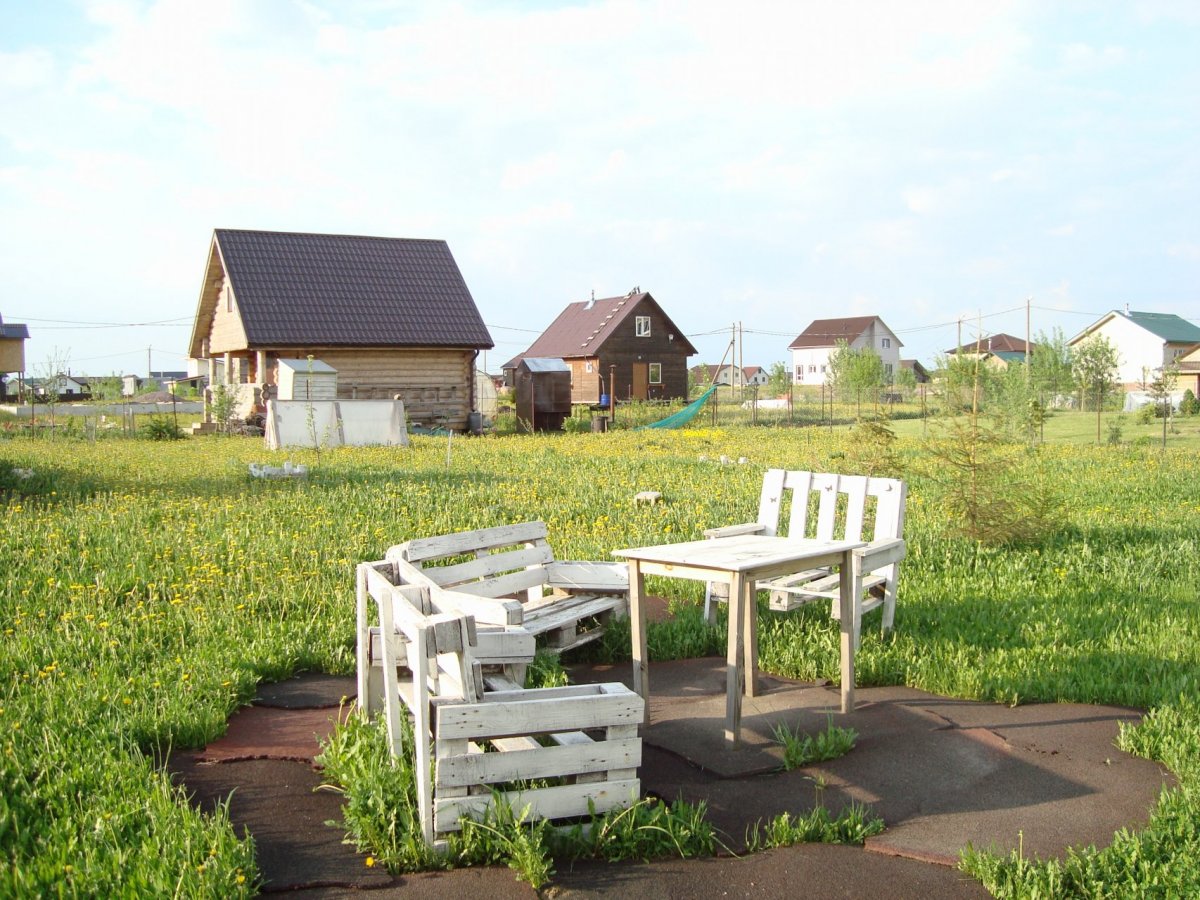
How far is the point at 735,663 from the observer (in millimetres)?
4730

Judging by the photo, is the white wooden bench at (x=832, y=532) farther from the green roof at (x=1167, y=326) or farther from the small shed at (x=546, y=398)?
the green roof at (x=1167, y=326)

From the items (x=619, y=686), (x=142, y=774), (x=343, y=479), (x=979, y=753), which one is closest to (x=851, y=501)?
(x=979, y=753)

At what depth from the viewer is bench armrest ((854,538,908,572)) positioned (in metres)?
6.17

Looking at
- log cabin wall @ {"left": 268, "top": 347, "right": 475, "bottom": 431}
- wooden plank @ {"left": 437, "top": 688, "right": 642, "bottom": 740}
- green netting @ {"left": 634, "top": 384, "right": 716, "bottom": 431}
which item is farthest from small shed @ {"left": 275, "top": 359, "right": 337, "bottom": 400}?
wooden plank @ {"left": 437, "top": 688, "right": 642, "bottom": 740}

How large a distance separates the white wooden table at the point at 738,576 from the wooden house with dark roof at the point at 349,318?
2525 centimetres

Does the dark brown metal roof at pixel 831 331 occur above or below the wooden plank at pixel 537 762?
above

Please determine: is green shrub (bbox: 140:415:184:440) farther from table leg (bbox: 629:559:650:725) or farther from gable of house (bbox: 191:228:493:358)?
table leg (bbox: 629:559:650:725)

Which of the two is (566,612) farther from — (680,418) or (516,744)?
(680,418)

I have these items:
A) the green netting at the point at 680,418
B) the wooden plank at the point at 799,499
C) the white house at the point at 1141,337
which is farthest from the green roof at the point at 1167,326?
the wooden plank at the point at 799,499

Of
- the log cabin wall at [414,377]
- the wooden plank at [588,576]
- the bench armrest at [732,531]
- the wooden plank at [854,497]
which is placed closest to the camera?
the bench armrest at [732,531]

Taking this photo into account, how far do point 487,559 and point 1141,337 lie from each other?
78586mm

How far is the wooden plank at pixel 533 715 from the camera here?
3691 millimetres

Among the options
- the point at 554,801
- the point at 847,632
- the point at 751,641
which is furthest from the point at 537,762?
the point at 847,632

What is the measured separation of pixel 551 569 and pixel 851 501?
2058 millimetres
